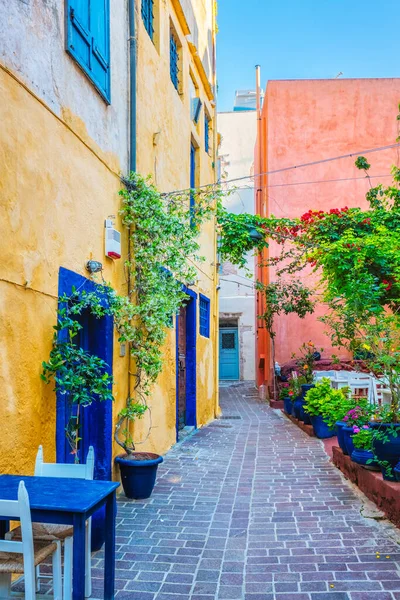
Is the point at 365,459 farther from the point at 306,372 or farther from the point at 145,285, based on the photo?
the point at 306,372

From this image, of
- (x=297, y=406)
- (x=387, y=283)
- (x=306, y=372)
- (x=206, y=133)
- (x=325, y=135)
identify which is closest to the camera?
(x=387, y=283)

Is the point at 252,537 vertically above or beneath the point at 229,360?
beneath

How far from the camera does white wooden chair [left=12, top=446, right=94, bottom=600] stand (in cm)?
298

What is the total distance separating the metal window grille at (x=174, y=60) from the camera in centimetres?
916

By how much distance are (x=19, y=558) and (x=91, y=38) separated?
14.5 ft

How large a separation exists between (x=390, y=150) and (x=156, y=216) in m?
11.4

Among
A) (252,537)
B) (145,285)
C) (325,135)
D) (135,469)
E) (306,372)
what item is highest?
(325,135)

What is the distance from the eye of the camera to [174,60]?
9445 mm

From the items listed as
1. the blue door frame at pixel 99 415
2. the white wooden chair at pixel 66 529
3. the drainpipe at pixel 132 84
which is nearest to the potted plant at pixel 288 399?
the blue door frame at pixel 99 415

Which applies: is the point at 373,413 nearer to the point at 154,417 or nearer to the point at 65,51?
the point at 154,417

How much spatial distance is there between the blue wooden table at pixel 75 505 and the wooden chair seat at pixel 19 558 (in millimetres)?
207

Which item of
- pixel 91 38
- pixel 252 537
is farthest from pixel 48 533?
pixel 91 38

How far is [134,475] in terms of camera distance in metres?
Answer: 5.63

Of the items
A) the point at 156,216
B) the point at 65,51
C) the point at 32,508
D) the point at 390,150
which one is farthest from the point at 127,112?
the point at 390,150
